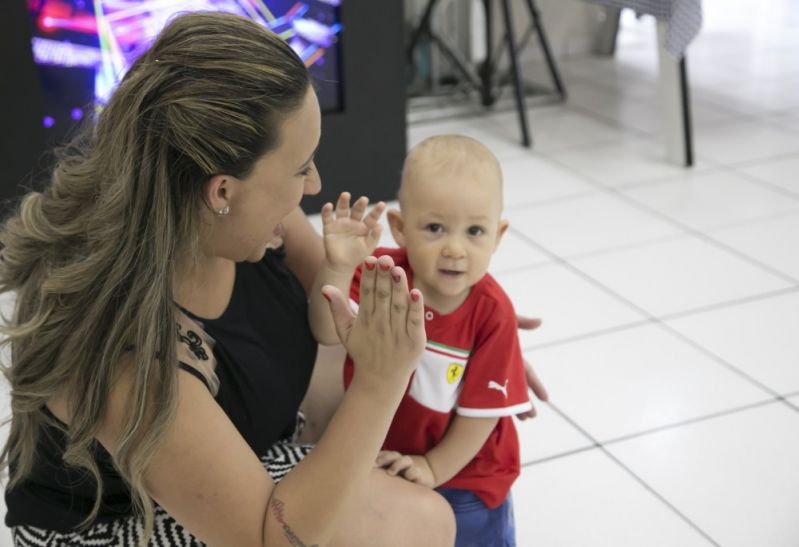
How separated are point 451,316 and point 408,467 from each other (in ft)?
0.76

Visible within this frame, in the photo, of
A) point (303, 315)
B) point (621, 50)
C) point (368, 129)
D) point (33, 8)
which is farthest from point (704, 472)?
point (621, 50)

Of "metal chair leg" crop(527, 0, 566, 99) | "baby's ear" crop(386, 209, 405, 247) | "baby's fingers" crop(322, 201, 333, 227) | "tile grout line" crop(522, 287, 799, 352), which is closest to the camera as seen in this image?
"baby's fingers" crop(322, 201, 333, 227)

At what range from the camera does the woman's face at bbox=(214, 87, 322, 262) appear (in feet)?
4.03

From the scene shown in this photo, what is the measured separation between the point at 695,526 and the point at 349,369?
72cm

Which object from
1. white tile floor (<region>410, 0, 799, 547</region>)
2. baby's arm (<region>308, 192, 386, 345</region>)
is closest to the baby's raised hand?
baby's arm (<region>308, 192, 386, 345</region>)

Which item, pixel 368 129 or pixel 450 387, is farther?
pixel 368 129

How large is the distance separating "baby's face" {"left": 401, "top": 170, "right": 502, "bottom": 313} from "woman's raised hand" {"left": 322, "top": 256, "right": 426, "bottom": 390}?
29 cm

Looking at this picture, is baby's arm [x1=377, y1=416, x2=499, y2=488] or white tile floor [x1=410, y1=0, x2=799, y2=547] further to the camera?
white tile floor [x1=410, y1=0, x2=799, y2=547]

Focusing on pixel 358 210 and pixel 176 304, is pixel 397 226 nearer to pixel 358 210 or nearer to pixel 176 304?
pixel 358 210

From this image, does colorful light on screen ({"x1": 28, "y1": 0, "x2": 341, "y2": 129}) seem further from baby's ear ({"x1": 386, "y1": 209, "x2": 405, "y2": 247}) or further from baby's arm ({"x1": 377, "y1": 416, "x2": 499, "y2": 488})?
baby's arm ({"x1": 377, "y1": 416, "x2": 499, "y2": 488})

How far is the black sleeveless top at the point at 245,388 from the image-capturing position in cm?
132

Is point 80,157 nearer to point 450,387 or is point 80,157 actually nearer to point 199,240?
point 199,240

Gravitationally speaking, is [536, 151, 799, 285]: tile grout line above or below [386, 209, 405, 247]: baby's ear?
below

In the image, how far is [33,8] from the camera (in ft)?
9.21
